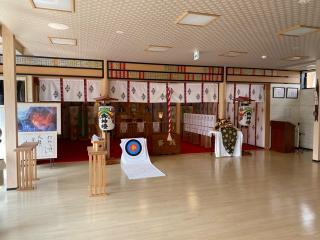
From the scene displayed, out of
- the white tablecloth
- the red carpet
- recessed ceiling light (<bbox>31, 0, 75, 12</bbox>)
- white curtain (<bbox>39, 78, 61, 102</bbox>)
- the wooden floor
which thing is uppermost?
recessed ceiling light (<bbox>31, 0, 75, 12</bbox>)

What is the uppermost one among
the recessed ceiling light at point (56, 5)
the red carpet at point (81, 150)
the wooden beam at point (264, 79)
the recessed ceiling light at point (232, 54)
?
the recessed ceiling light at point (232, 54)

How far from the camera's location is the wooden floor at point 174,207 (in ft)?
9.81

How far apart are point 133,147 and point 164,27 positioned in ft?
12.1

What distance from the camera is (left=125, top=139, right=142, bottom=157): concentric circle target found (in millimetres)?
6641

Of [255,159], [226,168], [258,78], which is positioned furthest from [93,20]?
[258,78]

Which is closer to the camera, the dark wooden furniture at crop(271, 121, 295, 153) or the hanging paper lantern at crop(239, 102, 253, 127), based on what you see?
the hanging paper lantern at crop(239, 102, 253, 127)

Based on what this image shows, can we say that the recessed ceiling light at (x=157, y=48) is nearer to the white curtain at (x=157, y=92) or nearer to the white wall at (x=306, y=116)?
the white curtain at (x=157, y=92)

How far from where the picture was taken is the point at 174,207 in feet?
12.3

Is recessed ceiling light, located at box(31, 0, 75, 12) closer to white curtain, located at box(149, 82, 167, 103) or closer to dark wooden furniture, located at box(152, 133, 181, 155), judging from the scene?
white curtain, located at box(149, 82, 167, 103)

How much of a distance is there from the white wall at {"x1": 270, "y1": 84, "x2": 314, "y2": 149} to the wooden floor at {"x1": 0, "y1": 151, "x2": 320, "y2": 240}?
283 cm

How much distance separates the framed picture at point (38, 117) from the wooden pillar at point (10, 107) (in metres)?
1.57

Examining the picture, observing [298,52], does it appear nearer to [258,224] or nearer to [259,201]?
[259,201]

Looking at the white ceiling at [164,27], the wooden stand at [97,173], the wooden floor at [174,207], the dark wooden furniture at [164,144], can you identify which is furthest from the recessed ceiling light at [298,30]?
the dark wooden furniture at [164,144]

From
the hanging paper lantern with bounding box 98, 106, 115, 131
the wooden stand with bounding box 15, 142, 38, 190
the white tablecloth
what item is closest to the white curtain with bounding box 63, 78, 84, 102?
the hanging paper lantern with bounding box 98, 106, 115, 131
